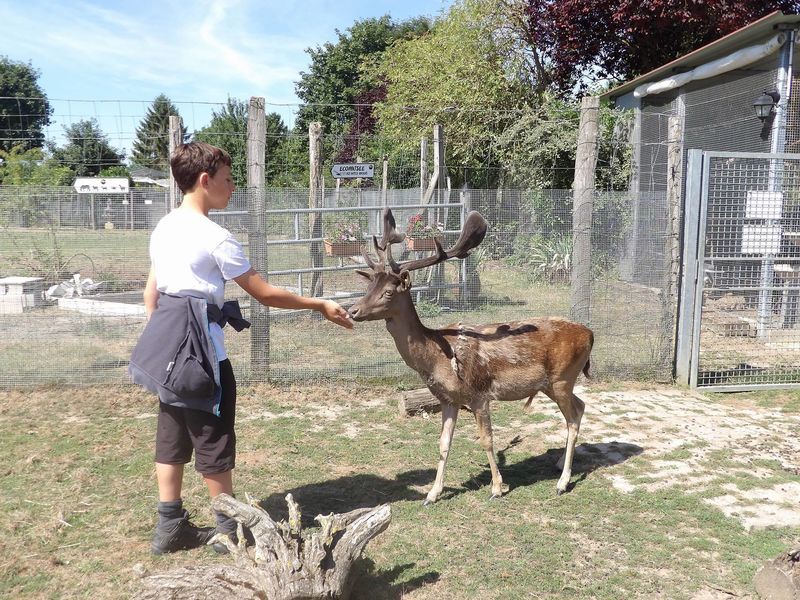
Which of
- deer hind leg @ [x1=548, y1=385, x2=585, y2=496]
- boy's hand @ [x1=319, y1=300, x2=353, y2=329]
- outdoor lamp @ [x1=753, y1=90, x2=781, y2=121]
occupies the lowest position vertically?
deer hind leg @ [x1=548, y1=385, x2=585, y2=496]

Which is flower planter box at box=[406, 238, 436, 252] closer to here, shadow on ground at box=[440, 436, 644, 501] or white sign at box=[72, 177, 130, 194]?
white sign at box=[72, 177, 130, 194]

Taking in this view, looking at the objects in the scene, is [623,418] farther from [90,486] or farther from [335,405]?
[90,486]

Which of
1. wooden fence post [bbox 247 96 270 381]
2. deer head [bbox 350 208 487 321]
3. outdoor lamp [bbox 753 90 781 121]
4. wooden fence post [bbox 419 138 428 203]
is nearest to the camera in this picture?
deer head [bbox 350 208 487 321]

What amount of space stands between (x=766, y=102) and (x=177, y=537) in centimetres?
975

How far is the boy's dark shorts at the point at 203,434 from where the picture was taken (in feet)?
12.3

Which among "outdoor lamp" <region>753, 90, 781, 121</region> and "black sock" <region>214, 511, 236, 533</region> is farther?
"outdoor lamp" <region>753, 90, 781, 121</region>

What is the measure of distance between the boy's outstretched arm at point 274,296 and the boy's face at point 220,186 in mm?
440

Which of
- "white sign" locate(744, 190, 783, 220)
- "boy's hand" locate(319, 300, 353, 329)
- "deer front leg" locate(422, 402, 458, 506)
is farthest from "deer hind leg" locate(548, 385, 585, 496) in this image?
"white sign" locate(744, 190, 783, 220)

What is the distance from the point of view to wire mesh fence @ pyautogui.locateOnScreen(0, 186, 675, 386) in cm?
720

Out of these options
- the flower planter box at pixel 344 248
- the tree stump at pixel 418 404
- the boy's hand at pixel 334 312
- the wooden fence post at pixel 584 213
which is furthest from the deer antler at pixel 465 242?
the flower planter box at pixel 344 248

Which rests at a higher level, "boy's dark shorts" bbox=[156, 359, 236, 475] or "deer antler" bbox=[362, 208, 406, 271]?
"deer antler" bbox=[362, 208, 406, 271]

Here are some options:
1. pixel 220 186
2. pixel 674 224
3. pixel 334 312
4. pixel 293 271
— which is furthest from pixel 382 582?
pixel 674 224

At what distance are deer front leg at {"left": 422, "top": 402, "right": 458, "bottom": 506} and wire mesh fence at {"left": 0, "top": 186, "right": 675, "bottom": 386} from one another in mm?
2745

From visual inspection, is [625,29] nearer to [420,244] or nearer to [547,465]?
[420,244]
